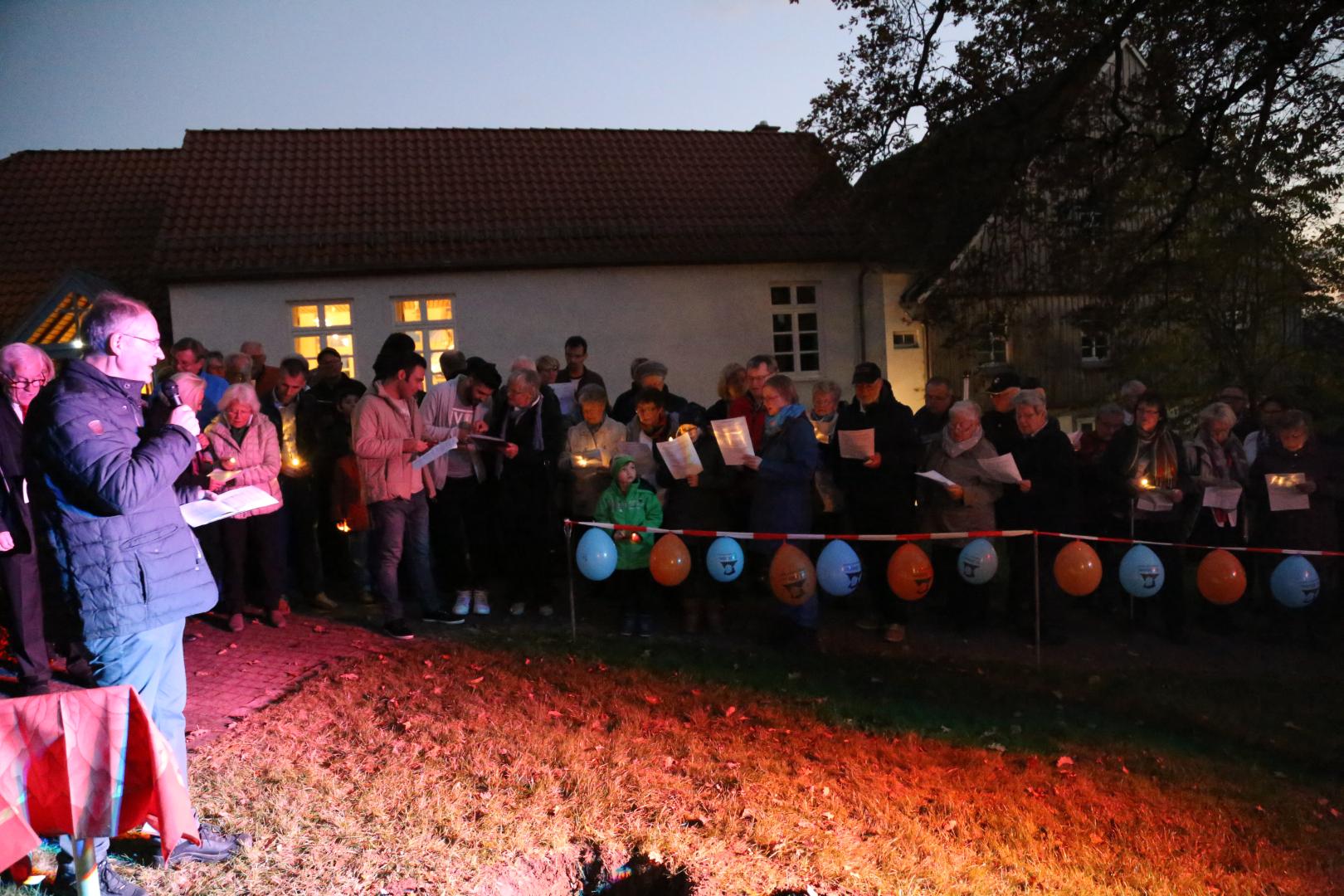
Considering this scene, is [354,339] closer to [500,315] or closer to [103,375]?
[500,315]

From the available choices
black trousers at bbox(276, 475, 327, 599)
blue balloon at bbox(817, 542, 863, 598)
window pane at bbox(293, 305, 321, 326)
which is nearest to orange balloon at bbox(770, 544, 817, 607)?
blue balloon at bbox(817, 542, 863, 598)

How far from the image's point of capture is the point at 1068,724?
21.2 feet

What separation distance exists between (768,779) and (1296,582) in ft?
16.0

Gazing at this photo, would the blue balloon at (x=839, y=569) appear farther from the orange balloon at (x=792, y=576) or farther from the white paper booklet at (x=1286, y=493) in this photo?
the white paper booklet at (x=1286, y=493)

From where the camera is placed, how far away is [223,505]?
15.4 feet

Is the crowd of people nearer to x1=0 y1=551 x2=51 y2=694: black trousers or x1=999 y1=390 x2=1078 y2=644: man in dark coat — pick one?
x1=999 y1=390 x2=1078 y2=644: man in dark coat

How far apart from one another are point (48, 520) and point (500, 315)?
16967 mm

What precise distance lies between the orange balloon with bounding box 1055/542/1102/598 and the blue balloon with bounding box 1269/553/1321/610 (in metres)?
1.43

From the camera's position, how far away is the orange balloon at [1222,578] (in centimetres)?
768

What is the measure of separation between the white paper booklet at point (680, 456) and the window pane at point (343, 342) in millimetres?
13786

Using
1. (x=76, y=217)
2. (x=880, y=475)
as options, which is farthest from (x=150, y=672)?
(x=76, y=217)

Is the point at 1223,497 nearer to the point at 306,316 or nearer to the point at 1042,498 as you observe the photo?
the point at 1042,498

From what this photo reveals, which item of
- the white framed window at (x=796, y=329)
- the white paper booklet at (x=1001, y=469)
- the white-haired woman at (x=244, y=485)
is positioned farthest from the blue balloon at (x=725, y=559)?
the white framed window at (x=796, y=329)

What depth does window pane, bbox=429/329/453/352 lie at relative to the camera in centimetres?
2050
